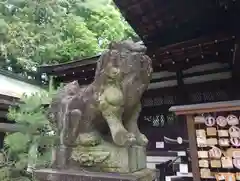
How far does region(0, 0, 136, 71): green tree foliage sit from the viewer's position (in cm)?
846

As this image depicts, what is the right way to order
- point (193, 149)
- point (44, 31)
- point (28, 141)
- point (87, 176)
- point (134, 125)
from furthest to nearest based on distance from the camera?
1. point (44, 31)
2. point (28, 141)
3. point (193, 149)
4. point (134, 125)
5. point (87, 176)

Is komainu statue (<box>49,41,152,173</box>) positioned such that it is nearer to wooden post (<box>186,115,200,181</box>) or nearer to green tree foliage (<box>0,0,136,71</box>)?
wooden post (<box>186,115,200,181</box>)

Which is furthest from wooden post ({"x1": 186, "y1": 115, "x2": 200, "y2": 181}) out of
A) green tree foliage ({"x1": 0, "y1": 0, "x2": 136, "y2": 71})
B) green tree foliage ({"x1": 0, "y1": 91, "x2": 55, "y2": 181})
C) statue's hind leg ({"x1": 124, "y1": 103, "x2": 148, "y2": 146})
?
green tree foliage ({"x1": 0, "y1": 0, "x2": 136, "y2": 71})

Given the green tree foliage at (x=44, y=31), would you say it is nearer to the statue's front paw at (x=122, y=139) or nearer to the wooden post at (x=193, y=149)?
the wooden post at (x=193, y=149)

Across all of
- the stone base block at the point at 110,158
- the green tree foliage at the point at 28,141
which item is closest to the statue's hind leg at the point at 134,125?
the stone base block at the point at 110,158

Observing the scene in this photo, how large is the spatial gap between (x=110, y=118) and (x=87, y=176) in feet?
2.10

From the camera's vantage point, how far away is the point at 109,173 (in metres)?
2.17

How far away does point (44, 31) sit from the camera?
9.56m

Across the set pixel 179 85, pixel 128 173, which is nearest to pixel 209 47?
pixel 179 85

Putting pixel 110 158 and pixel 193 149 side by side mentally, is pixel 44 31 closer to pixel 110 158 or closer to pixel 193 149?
pixel 193 149

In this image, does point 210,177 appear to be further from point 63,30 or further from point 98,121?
point 63,30

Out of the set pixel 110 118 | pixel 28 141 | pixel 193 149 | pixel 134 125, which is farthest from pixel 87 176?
pixel 28 141

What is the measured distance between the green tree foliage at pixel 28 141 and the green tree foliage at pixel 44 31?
13.3 ft

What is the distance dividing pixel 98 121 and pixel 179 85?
3711 mm
